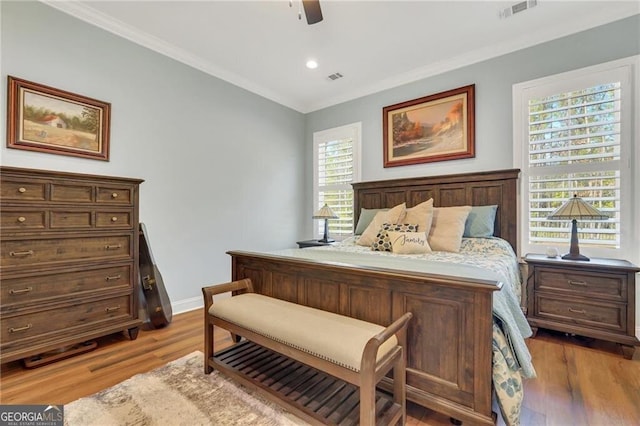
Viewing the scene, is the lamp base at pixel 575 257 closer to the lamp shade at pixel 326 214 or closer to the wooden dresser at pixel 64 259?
the lamp shade at pixel 326 214

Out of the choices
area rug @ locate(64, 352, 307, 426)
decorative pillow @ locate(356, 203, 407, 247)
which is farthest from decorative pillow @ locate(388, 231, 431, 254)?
area rug @ locate(64, 352, 307, 426)

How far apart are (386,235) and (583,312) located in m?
1.73

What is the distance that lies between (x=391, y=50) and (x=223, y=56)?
1.95 meters

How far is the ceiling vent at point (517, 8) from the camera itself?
8.08 feet

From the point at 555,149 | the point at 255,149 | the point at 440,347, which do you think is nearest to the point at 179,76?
the point at 255,149

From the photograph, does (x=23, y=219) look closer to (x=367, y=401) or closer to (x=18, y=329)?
(x=18, y=329)

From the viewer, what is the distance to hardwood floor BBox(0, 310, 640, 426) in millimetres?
1587

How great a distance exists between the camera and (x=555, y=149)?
2807mm

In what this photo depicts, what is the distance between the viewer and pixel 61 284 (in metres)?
2.13

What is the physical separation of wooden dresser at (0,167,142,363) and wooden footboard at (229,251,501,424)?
179 centimetres

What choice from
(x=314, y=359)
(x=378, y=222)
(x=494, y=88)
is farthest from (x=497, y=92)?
(x=314, y=359)

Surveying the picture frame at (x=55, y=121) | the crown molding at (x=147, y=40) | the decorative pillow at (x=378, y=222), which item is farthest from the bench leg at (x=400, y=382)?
the crown molding at (x=147, y=40)

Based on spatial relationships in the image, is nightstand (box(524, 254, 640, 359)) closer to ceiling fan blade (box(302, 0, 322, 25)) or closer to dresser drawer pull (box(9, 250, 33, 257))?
ceiling fan blade (box(302, 0, 322, 25))

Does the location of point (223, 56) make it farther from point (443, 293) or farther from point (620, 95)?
point (620, 95)
